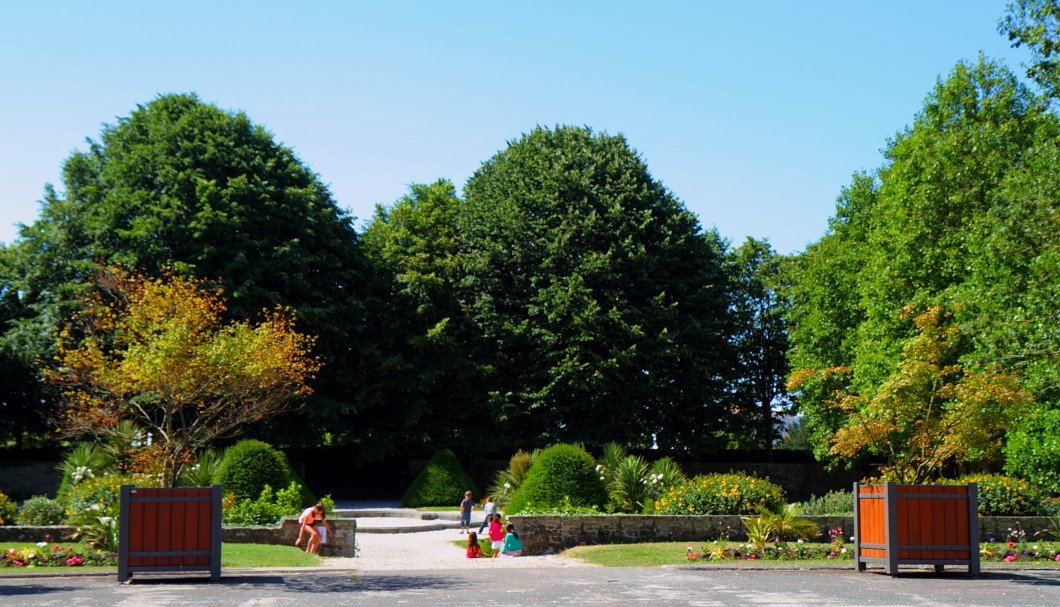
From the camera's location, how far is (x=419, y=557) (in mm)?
21797

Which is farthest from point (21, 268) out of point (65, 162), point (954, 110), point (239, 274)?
point (954, 110)

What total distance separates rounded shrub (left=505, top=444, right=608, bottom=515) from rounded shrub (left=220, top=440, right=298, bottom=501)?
5817 millimetres

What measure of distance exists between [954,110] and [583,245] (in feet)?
46.0

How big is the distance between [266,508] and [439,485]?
10.9m

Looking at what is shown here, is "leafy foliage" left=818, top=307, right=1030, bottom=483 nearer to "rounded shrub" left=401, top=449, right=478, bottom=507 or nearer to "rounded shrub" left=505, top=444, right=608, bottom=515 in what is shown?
"rounded shrub" left=505, top=444, right=608, bottom=515

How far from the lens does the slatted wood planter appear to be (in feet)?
49.7

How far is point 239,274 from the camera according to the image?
37.8 meters

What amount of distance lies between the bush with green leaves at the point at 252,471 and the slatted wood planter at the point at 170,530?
10375 mm

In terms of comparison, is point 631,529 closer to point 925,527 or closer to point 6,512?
point 925,527

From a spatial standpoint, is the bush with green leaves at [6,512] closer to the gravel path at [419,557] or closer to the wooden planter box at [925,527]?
the gravel path at [419,557]

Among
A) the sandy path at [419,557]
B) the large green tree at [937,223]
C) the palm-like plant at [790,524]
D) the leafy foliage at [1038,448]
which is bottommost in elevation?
the sandy path at [419,557]

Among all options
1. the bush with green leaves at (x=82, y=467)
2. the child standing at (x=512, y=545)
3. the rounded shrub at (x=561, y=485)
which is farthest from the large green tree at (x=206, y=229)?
the child standing at (x=512, y=545)

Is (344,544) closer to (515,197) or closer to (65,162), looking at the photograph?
(515,197)

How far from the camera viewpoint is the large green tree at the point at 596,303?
40.1m
